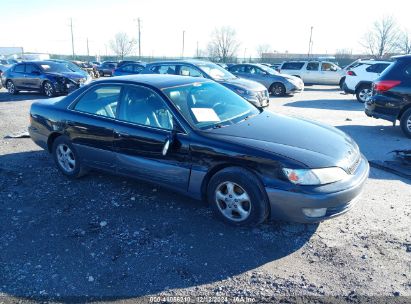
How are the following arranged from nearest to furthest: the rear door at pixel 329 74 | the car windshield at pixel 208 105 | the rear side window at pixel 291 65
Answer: the car windshield at pixel 208 105
the rear door at pixel 329 74
the rear side window at pixel 291 65

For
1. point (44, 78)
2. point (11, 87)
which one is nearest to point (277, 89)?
point (44, 78)

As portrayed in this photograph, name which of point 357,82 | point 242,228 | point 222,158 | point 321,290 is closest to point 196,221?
point 242,228

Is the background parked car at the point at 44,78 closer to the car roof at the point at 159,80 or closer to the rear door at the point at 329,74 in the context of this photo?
the car roof at the point at 159,80

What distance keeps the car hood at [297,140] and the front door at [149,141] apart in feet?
1.51

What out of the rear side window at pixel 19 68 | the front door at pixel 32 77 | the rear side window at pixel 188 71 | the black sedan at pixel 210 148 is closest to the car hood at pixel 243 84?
the rear side window at pixel 188 71

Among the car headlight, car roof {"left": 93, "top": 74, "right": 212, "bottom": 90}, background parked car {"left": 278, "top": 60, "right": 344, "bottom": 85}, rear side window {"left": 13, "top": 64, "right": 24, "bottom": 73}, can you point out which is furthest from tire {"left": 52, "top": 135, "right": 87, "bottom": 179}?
background parked car {"left": 278, "top": 60, "right": 344, "bottom": 85}

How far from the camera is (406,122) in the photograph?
289 inches

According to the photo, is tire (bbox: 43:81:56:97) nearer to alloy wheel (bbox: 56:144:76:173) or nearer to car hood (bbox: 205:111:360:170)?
alloy wheel (bbox: 56:144:76:173)

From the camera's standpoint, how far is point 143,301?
8.62 ft

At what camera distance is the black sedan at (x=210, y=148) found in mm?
3244

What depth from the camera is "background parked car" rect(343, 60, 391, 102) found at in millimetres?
13812

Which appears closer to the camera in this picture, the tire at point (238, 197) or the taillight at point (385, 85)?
the tire at point (238, 197)

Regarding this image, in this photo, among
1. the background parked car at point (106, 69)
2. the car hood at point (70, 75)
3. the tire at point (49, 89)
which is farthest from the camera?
the background parked car at point (106, 69)

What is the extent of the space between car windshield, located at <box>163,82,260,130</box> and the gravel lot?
1049mm
